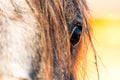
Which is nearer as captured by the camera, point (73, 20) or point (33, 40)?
point (33, 40)

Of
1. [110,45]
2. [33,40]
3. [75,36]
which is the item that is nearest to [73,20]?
[75,36]

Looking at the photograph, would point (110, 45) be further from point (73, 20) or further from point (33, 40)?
point (33, 40)

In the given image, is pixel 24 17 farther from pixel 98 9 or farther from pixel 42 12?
pixel 98 9

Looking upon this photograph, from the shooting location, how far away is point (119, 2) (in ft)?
11.2

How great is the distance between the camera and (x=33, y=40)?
0.48 m

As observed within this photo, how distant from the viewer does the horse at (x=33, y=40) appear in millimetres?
444

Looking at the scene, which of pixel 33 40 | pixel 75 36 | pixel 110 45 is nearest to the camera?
pixel 33 40

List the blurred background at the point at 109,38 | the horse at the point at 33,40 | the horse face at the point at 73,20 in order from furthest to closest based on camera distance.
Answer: the blurred background at the point at 109,38, the horse face at the point at 73,20, the horse at the point at 33,40

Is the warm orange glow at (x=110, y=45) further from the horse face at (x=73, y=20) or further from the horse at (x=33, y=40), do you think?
the horse at (x=33, y=40)

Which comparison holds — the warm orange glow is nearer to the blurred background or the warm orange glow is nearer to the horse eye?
the blurred background

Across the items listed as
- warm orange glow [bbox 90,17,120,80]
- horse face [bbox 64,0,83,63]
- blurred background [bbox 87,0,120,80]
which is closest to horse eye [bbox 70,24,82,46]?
horse face [bbox 64,0,83,63]

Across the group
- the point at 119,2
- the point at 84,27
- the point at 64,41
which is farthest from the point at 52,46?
the point at 119,2

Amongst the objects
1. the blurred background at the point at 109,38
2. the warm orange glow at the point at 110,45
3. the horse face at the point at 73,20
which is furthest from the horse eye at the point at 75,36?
the warm orange glow at the point at 110,45

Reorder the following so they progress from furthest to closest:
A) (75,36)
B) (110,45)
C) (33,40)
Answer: (110,45) → (75,36) → (33,40)
